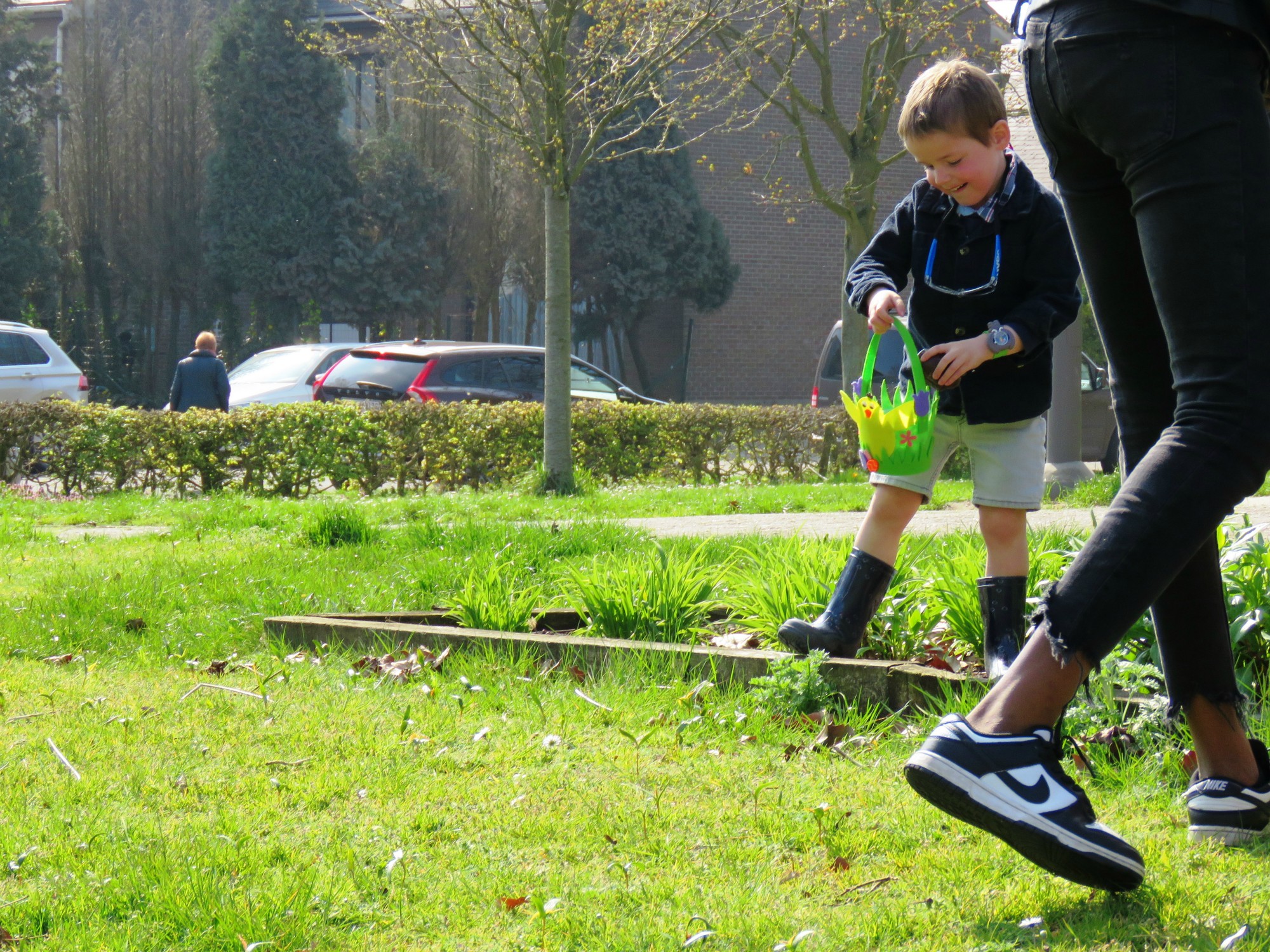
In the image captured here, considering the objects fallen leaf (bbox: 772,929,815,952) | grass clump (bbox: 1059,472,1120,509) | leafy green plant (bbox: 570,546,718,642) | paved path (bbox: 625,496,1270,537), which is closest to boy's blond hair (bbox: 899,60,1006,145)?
leafy green plant (bbox: 570,546,718,642)

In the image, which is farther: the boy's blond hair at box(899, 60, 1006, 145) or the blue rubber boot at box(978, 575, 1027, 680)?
the blue rubber boot at box(978, 575, 1027, 680)

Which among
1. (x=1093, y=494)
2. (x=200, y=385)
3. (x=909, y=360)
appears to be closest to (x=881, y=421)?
(x=909, y=360)

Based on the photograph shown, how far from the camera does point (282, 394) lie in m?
16.3

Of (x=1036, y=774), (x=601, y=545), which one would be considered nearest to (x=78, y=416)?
(x=601, y=545)

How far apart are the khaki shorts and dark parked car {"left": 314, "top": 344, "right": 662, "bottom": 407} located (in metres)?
10.5

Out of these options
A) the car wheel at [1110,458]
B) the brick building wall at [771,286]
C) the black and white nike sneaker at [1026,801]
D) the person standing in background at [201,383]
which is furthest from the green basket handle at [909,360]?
the brick building wall at [771,286]

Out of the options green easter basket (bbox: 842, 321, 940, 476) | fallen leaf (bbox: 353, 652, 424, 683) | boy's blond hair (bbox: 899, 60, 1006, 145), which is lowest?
fallen leaf (bbox: 353, 652, 424, 683)

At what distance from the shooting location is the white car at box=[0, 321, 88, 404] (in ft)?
52.0

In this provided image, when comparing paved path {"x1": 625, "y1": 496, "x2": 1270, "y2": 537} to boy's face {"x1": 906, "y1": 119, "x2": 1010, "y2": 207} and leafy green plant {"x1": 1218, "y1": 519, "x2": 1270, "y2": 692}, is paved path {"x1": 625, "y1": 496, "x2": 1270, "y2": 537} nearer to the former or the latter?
leafy green plant {"x1": 1218, "y1": 519, "x2": 1270, "y2": 692}

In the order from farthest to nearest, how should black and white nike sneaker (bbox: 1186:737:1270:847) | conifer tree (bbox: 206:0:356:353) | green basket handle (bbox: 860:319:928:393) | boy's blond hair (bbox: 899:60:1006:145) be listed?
conifer tree (bbox: 206:0:356:353) < green basket handle (bbox: 860:319:928:393) < boy's blond hair (bbox: 899:60:1006:145) < black and white nike sneaker (bbox: 1186:737:1270:847)

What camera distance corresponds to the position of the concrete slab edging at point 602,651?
130 inches

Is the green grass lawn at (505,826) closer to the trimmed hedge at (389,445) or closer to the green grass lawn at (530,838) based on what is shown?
the green grass lawn at (530,838)

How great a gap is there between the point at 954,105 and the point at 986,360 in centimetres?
63

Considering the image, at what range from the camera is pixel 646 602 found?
4113mm
